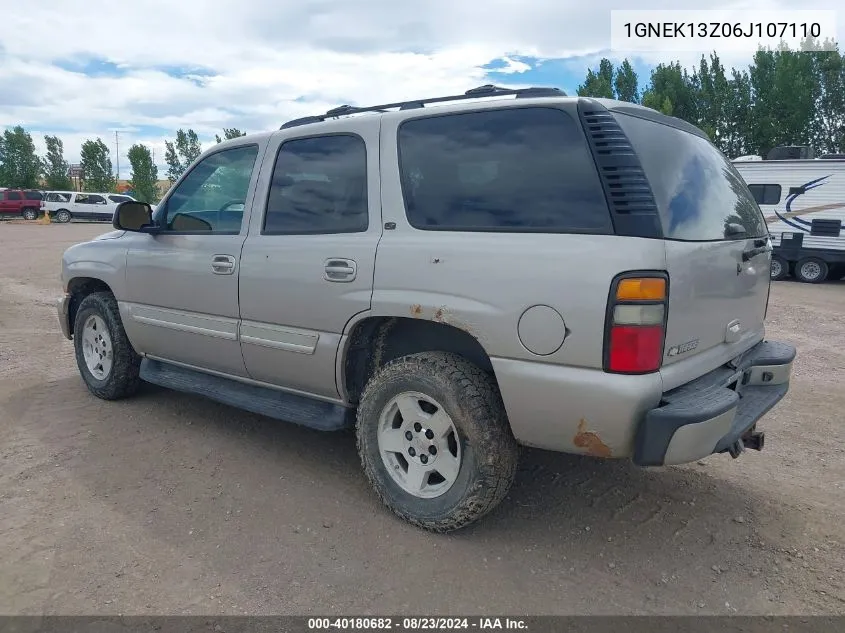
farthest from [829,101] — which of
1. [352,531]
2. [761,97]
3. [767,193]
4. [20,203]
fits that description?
[20,203]

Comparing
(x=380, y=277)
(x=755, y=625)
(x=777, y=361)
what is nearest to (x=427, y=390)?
(x=380, y=277)

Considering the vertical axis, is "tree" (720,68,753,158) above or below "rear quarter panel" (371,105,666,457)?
above

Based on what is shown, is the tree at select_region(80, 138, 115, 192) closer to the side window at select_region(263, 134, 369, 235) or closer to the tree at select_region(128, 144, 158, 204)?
the tree at select_region(128, 144, 158, 204)

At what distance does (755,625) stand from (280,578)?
1908 millimetres

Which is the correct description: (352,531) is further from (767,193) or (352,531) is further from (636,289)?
(767,193)

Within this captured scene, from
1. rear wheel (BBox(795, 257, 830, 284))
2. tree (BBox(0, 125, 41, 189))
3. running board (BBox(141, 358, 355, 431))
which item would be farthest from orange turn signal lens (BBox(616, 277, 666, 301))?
tree (BBox(0, 125, 41, 189))

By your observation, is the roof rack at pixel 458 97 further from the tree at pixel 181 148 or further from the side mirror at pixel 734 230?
the tree at pixel 181 148

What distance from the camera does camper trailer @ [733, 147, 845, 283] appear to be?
14352mm

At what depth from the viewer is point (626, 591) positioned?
9.05 feet

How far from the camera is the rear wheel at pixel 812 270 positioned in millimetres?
14867

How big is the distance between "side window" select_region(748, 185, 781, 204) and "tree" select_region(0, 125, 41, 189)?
55964 millimetres

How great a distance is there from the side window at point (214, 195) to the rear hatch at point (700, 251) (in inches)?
91.7

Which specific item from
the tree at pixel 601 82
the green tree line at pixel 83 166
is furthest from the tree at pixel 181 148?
the tree at pixel 601 82

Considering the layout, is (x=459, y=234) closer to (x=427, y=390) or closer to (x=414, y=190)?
(x=414, y=190)
